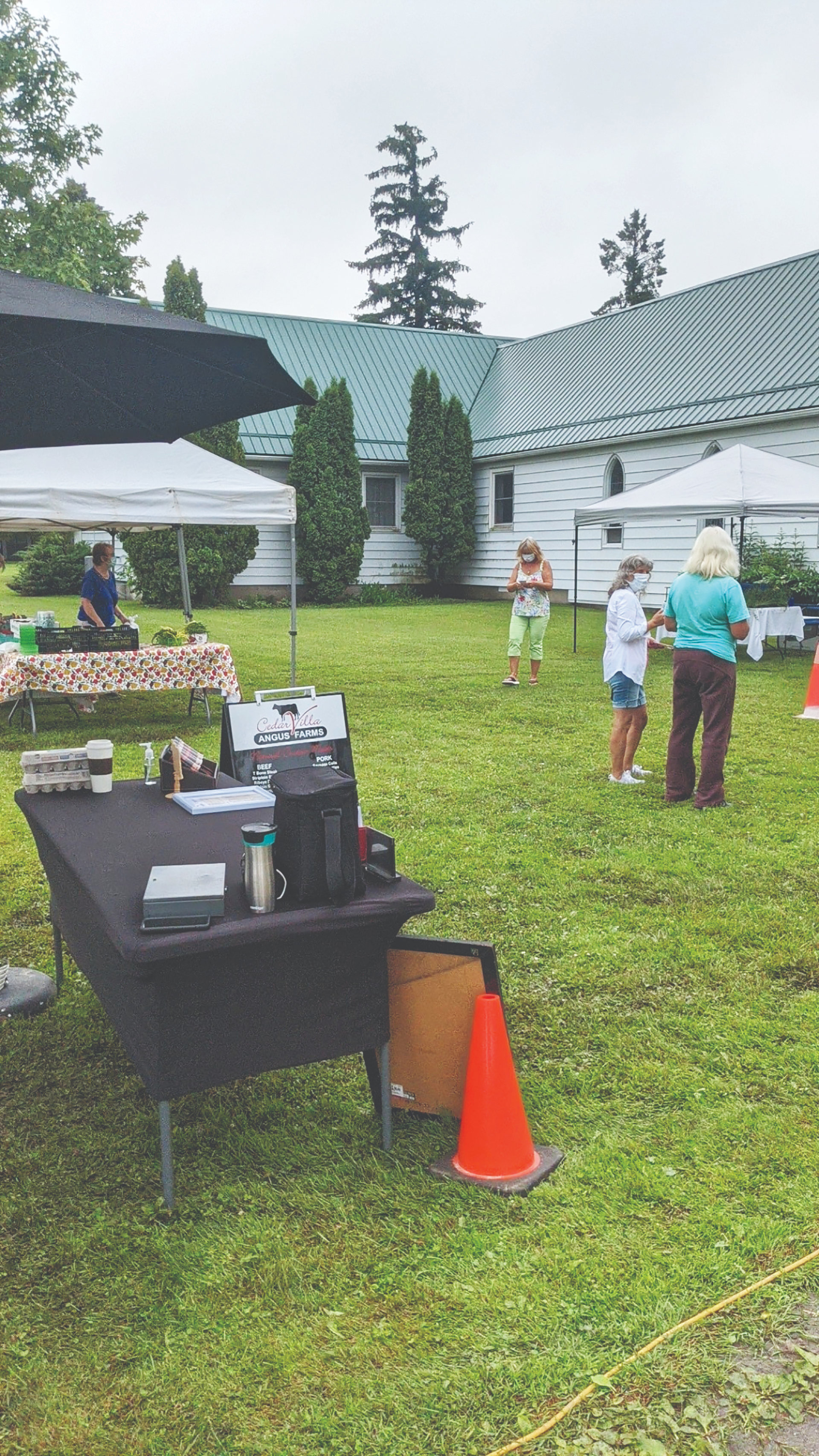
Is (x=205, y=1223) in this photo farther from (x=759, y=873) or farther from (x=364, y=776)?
(x=364, y=776)

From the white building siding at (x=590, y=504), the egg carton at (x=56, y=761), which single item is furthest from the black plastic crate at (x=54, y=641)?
the white building siding at (x=590, y=504)

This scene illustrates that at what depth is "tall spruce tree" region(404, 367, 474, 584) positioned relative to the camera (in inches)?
996

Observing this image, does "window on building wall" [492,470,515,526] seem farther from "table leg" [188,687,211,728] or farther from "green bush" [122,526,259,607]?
"table leg" [188,687,211,728]

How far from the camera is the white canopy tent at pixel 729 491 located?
13555 millimetres

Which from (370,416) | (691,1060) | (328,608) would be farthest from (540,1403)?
(370,416)

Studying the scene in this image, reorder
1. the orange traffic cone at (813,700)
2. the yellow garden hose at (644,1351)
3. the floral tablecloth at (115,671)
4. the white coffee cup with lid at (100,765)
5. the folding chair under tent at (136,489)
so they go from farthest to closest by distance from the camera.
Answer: the orange traffic cone at (813,700)
the floral tablecloth at (115,671)
the folding chair under tent at (136,489)
the white coffee cup with lid at (100,765)
the yellow garden hose at (644,1351)

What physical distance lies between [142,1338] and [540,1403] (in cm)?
94

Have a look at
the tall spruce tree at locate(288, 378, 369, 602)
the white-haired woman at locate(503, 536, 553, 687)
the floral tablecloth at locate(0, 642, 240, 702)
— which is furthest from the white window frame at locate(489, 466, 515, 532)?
the floral tablecloth at locate(0, 642, 240, 702)

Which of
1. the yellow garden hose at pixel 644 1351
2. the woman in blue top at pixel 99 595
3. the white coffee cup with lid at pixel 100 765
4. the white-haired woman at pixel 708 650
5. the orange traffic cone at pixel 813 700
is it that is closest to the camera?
the yellow garden hose at pixel 644 1351

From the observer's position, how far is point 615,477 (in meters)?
22.4

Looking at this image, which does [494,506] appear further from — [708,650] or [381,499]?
[708,650]

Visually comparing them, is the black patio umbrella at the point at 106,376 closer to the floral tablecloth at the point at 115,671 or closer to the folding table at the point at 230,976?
the folding table at the point at 230,976

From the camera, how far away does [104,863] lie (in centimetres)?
343

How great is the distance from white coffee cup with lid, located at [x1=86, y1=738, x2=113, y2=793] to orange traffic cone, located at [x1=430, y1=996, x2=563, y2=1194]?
1842 mm
